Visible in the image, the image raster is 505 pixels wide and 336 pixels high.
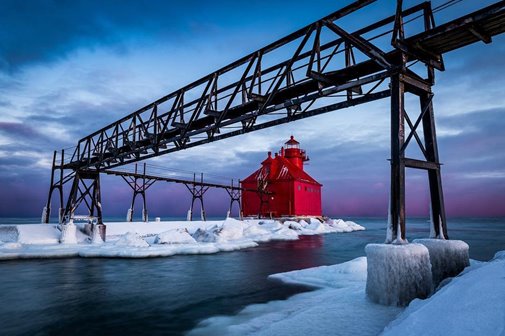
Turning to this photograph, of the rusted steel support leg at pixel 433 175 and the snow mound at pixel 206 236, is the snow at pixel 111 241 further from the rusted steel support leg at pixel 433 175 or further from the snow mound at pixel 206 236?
the rusted steel support leg at pixel 433 175

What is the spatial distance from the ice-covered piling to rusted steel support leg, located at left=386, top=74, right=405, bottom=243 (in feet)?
2.88

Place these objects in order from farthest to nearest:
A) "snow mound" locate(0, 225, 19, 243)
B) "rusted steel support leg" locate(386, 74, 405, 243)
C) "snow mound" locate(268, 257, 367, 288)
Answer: "snow mound" locate(0, 225, 19, 243), "snow mound" locate(268, 257, 367, 288), "rusted steel support leg" locate(386, 74, 405, 243)

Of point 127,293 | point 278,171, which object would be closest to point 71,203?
point 127,293

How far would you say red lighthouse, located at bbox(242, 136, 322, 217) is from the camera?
39866 millimetres

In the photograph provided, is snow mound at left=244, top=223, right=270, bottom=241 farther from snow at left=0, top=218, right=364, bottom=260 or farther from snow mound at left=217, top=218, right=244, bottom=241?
snow mound at left=217, top=218, right=244, bottom=241

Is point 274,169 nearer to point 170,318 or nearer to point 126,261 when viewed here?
point 126,261

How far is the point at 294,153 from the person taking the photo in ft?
150

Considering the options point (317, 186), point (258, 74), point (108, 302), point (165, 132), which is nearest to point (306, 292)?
point (108, 302)

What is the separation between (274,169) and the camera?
42.4 meters

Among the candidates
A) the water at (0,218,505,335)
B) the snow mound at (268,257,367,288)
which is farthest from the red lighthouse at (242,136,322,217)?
the snow mound at (268,257,367,288)

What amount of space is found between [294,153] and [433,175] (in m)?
38.9

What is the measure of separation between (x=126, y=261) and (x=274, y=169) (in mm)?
30014

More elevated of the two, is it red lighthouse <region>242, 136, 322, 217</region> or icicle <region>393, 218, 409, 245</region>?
red lighthouse <region>242, 136, 322, 217</region>

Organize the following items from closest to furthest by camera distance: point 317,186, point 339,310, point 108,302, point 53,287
→ point 339,310, point 108,302, point 53,287, point 317,186
